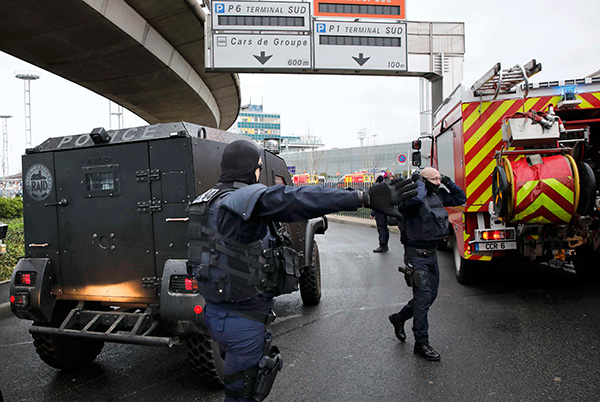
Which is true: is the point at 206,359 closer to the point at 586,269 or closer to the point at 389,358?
the point at 389,358

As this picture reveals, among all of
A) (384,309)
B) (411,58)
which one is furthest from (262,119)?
(384,309)

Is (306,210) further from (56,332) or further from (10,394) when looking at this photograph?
(10,394)

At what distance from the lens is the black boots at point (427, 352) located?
4222 millimetres

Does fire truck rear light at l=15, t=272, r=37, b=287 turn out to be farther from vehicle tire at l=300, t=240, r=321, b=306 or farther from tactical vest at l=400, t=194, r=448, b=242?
tactical vest at l=400, t=194, r=448, b=242

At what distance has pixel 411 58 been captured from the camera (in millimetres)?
13227

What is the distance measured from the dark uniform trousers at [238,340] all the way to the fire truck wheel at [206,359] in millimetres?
996

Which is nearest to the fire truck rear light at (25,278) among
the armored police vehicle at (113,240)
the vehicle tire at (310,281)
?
the armored police vehicle at (113,240)

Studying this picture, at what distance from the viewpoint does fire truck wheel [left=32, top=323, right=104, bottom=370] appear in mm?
4070

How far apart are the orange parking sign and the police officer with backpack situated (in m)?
10.6

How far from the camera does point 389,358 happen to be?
4336 mm

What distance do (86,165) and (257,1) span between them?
30.9ft

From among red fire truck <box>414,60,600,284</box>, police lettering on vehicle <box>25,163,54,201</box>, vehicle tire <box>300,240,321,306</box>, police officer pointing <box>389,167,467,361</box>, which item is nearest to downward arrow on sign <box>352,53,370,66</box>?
red fire truck <box>414,60,600,284</box>

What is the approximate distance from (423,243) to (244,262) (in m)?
2.37

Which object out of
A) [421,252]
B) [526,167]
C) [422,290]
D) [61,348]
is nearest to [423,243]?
[421,252]
